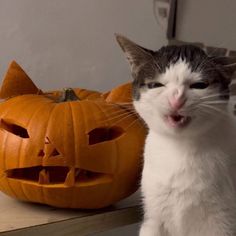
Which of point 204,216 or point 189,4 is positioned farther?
point 189,4

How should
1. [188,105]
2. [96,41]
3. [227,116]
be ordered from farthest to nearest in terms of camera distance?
[96,41] < [227,116] < [188,105]

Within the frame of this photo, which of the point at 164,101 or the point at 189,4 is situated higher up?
the point at 189,4

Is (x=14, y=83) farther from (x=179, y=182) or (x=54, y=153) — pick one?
(x=179, y=182)

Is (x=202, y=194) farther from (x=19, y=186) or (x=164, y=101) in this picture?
(x=19, y=186)

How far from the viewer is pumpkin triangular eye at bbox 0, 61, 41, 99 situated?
1053 millimetres

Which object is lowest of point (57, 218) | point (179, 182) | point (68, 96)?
point (57, 218)

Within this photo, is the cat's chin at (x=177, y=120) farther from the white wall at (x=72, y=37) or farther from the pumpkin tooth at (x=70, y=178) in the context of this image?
the white wall at (x=72, y=37)

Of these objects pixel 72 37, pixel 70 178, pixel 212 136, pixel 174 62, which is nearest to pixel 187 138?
pixel 212 136

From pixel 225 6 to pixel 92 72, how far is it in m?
0.55

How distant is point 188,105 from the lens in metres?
0.78

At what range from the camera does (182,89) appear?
791 millimetres

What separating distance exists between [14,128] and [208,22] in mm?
927

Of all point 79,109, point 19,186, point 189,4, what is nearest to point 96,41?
point 189,4

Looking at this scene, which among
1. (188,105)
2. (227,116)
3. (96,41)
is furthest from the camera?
(96,41)
